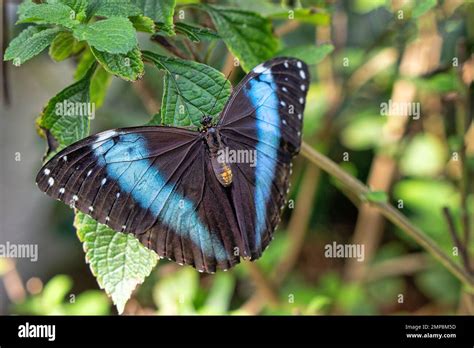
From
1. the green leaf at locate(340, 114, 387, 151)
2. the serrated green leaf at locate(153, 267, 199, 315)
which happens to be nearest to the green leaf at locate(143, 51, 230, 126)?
the serrated green leaf at locate(153, 267, 199, 315)

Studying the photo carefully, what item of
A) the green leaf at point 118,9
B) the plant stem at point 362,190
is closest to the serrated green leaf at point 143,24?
the green leaf at point 118,9

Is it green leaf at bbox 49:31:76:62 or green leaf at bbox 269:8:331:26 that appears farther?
green leaf at bbox 269:8:331:26

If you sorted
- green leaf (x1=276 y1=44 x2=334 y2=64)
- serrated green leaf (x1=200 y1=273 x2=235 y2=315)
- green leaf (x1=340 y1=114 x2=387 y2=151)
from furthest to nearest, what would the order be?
1. green leaf (x1=340 y1=114 x2=387 y2=151)
2. serrated green leaf (x1=200 y1=273 x2=235 y2=315)
3. green leaf (x1=276 y1=44 x2=334 y2=64)

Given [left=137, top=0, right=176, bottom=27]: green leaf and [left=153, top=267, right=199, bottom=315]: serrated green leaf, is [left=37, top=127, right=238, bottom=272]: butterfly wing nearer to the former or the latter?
Result: [left=137, top=0, right=176, bottom=27]: green leaf

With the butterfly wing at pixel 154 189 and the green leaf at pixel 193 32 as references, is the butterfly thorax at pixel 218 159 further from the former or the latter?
the green leaf at pixel 193 32

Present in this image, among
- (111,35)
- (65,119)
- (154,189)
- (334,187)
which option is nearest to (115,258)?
(154,189)
